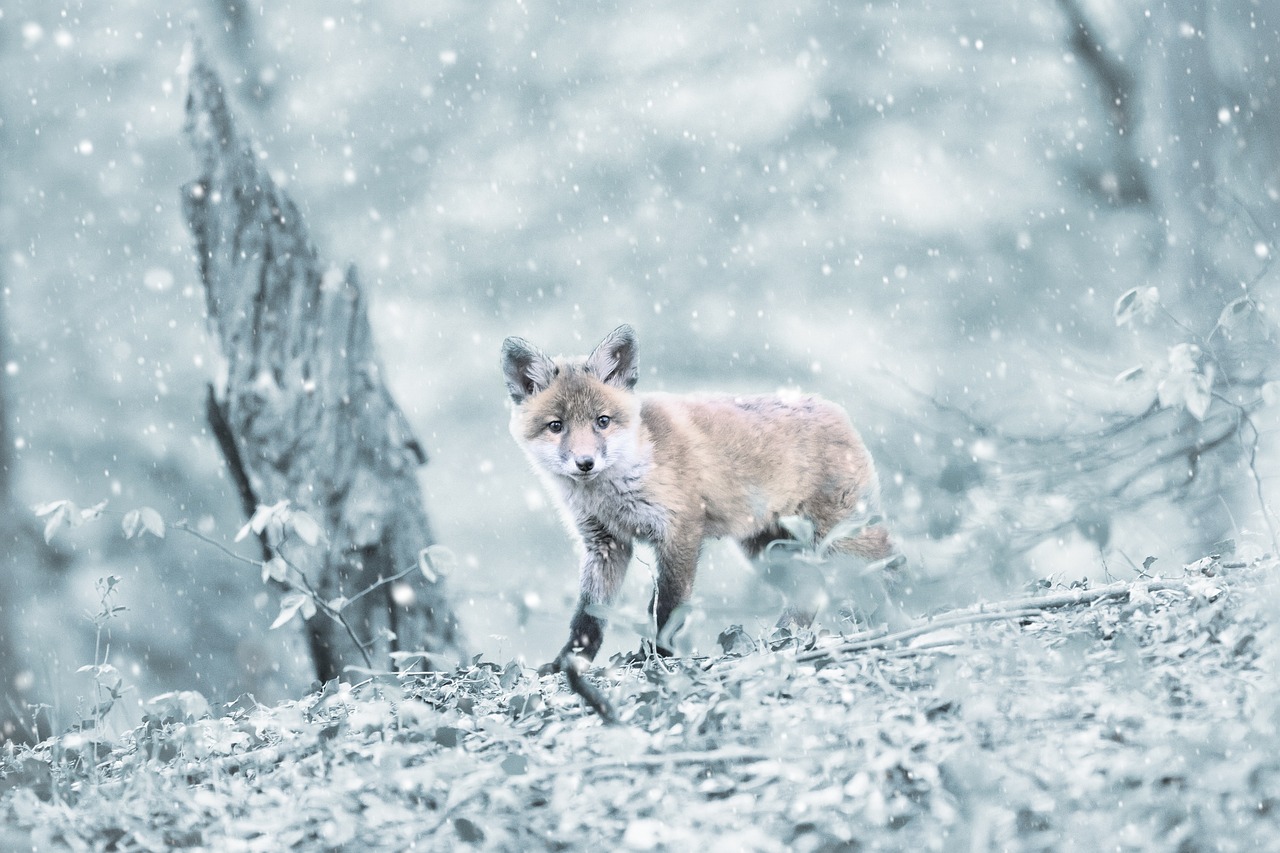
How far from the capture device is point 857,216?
27.6 ft

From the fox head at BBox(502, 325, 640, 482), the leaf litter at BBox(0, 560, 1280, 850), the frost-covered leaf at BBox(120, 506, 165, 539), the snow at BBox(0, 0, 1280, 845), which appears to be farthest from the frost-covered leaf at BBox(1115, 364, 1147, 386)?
the snow at BBox(0, 0, 1280, 845)

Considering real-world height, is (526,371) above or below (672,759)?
above

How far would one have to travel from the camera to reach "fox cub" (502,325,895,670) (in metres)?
4.00

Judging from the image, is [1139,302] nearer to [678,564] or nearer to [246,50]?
[678,564]

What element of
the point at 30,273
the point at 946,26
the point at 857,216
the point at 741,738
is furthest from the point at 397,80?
the point at 741,738

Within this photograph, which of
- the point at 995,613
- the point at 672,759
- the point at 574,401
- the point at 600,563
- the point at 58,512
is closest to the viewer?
the point at 672,759

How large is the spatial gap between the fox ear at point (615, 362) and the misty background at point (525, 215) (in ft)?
10.8

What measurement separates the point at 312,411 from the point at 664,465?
243 cm

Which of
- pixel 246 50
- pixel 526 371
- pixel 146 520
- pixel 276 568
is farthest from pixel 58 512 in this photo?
pixel 246 50

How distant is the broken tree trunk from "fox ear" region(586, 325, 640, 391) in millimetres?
2003

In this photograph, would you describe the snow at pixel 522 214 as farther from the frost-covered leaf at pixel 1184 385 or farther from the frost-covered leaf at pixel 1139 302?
the frost-covered leaf at pixel 1184 385

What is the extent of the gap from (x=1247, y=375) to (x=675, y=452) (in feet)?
8.67

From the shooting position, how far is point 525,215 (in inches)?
346

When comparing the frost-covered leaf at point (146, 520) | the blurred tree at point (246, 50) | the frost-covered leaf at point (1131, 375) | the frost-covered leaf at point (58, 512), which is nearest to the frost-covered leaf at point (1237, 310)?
the frost-covered leaf at point (1131, 375)
